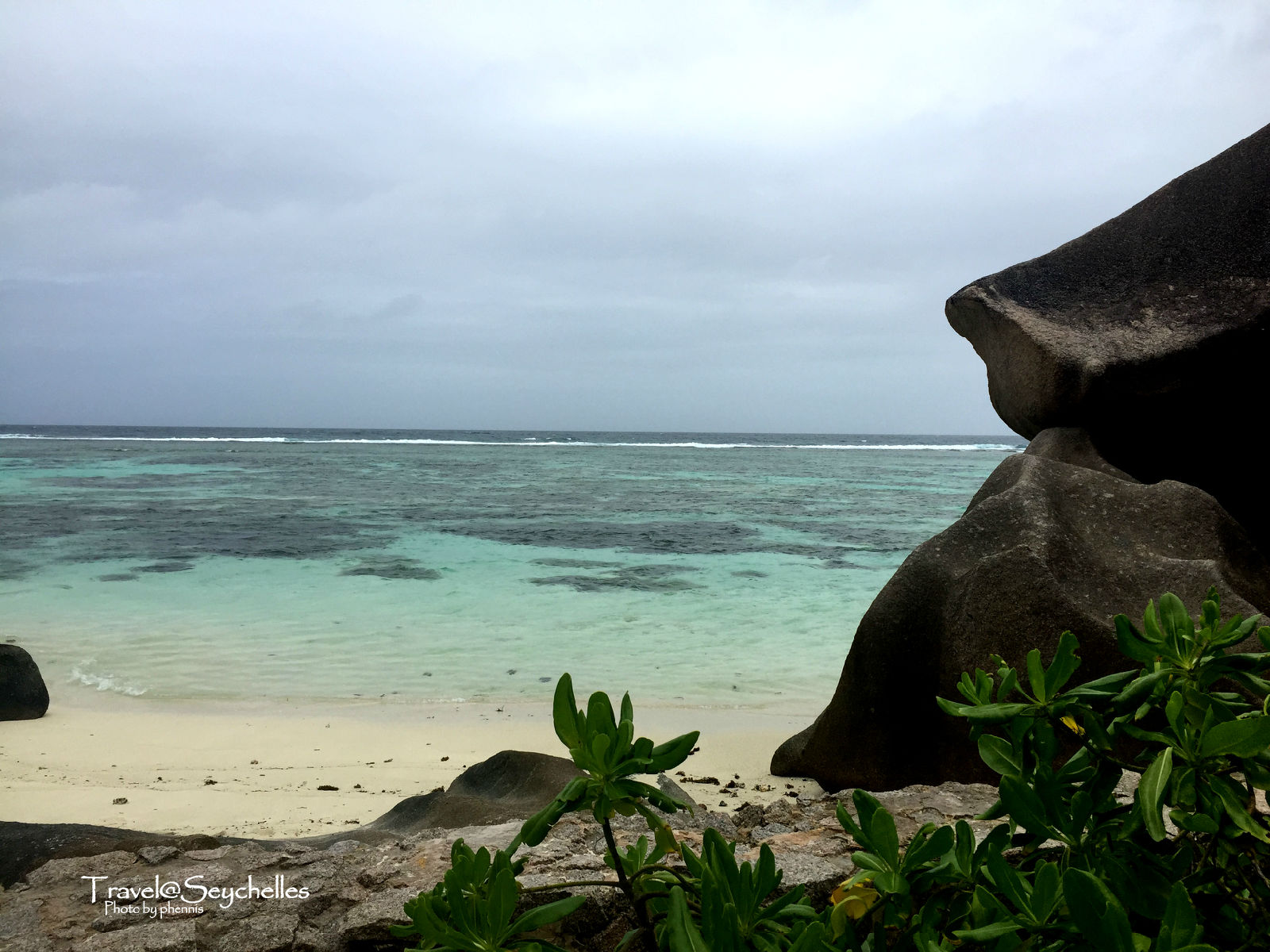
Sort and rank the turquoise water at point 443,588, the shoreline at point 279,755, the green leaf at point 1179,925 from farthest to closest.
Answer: the turquoise water at point 443,588, the shoreline at point 279,755, the green leaf at point 1179,925

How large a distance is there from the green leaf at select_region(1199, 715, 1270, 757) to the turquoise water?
486 cm

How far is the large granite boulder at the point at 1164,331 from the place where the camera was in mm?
3961

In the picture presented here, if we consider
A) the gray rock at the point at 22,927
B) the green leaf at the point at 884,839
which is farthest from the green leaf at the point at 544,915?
the gray rock at the point at 22,927

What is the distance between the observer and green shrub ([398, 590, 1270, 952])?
72cm

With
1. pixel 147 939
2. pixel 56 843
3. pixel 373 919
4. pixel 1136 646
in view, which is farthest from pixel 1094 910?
pixel 56 843

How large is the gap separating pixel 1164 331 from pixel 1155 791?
3.97m

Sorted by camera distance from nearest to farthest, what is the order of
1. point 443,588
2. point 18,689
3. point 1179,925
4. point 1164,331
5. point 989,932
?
point 1179,925, point 989,932, point 1164,331, point 18,689, point 443,588

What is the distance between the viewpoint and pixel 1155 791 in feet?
2.28

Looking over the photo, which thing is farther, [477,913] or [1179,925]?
[477,913]

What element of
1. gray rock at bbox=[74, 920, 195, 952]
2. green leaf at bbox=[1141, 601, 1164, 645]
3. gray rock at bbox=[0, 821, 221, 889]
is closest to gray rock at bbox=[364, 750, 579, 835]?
gray rock at bbox=[0, 821, 221, 889]

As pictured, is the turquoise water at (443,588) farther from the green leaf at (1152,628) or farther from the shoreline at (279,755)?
the green leaf at (1152,628)

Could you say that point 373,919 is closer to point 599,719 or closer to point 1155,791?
point 599,719

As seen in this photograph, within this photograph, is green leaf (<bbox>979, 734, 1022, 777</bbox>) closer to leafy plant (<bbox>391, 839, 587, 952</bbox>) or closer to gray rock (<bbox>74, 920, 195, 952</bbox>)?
leafy plant (<bbox>391, 839, 587, 952</bbox>)

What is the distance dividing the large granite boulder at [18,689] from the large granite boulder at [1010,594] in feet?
13.7
